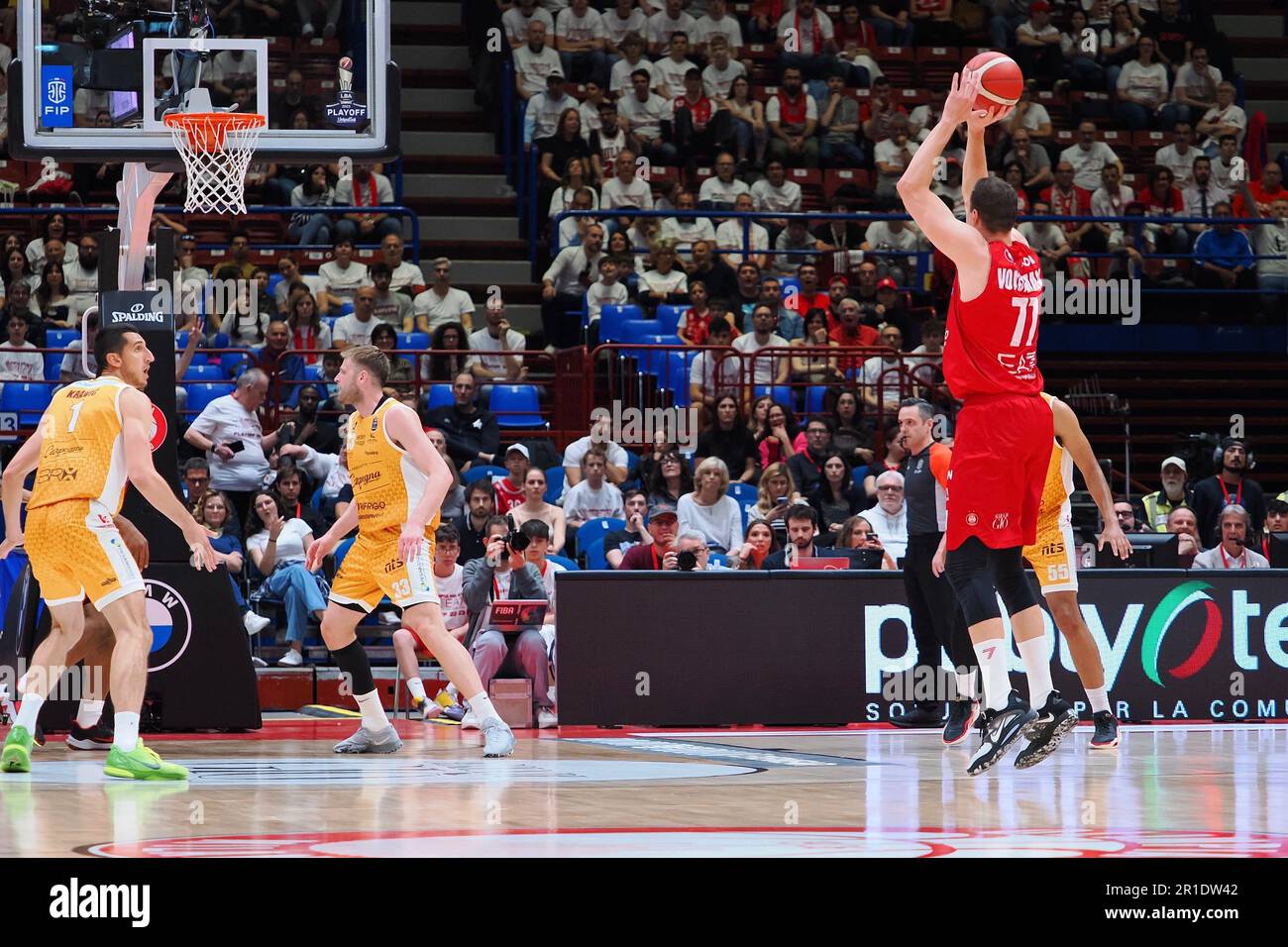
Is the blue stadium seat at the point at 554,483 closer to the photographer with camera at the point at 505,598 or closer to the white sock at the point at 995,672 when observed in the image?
the photographer with camera at the point at 505,598

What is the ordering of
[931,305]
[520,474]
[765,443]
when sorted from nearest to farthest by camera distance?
[520,474] < [765,443] < [931,305]

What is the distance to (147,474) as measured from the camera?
28.2 ft

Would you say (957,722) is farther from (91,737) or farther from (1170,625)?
(91,737)

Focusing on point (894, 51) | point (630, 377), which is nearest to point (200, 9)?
point (630, 377)

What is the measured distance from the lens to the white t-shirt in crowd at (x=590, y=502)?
50.7 feet

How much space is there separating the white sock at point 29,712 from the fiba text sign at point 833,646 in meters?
3.99

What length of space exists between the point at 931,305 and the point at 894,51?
4397 millimetres

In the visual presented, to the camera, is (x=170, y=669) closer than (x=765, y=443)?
Yes

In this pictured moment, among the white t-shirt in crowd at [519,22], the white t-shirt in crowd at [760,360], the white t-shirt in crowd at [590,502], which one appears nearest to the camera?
the white t-shirt in crowd at [590,502]

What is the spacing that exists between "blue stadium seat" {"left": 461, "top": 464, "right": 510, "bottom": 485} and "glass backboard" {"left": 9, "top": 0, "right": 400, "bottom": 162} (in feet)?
15.7

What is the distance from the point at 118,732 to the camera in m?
8.35

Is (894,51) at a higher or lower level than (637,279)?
higher
